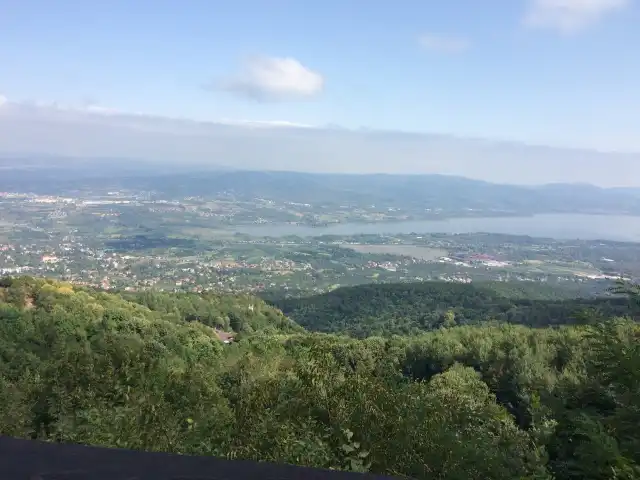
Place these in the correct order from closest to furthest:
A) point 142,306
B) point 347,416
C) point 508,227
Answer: point 347,416 < point 142,306 < point 508,227

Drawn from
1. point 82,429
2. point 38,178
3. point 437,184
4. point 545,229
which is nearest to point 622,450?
point 82,429

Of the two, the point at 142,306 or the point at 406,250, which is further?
the point at 406,250

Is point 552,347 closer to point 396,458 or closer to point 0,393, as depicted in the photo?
point 396,458

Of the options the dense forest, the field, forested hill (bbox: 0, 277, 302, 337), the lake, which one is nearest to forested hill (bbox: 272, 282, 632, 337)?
forested hill (bbox: 0, 277, 302, 337)

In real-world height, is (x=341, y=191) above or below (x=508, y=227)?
above

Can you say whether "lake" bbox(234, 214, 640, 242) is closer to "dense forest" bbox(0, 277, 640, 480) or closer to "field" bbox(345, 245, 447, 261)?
"field" bbox(345, 245, 447, 261)

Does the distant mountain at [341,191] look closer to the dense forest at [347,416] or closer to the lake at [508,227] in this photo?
the lake at [508,227]

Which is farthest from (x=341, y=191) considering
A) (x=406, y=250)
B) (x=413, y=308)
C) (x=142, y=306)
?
(x=142, y=306)

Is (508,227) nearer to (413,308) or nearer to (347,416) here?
(413,308)
